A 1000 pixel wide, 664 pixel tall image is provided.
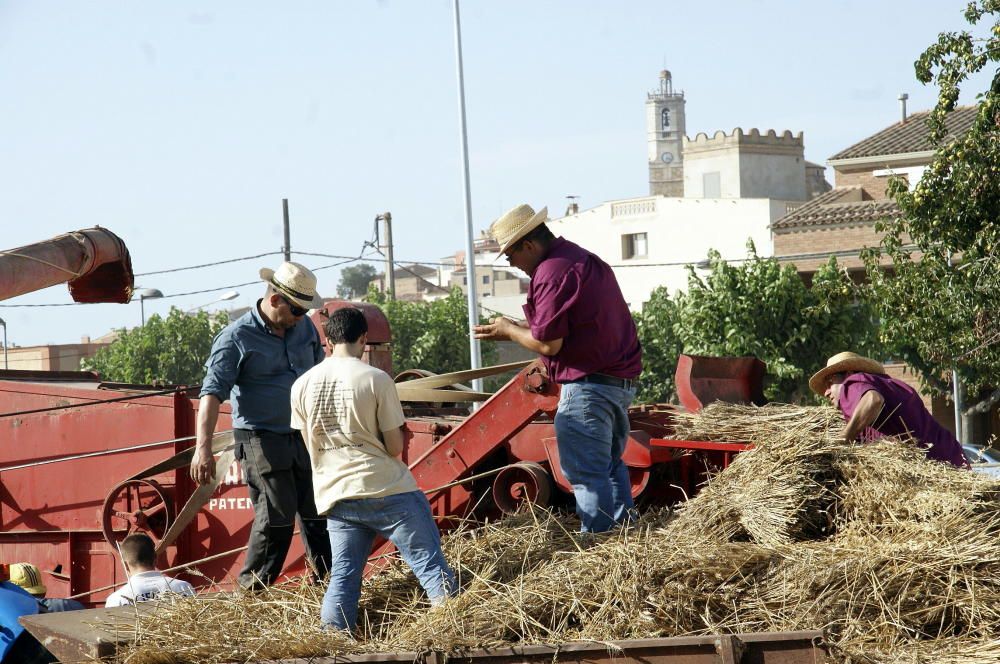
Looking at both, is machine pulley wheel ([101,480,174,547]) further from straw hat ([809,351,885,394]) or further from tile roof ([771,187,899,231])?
tile roof ([771,187,899,231])

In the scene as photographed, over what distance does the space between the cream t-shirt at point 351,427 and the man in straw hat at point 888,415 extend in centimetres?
231

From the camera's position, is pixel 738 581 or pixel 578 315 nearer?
pixel 738 581

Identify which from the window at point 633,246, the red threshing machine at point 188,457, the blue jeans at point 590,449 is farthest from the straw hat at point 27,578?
the window at point 633,246

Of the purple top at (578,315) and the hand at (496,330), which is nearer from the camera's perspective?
the purple top at (578,315)

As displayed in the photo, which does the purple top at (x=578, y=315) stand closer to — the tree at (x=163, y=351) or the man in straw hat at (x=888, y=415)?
the man in straw hat at (x=888, y=415)

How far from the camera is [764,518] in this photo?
5.48 m

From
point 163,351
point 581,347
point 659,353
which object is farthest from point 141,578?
point 163,351

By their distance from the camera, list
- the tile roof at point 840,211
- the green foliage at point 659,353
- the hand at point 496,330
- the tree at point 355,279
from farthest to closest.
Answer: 1. the tree at point 355,279
2. the tile roof at point 840,211
3. the green foliage at point 659,353
4. the hand at point 496,330

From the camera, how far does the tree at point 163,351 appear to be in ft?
151

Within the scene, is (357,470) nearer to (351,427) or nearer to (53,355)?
(351,427)

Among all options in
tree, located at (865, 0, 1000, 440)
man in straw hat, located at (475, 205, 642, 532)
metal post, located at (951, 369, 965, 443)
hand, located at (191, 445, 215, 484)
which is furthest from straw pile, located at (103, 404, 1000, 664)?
metal post, located at (951, 369, 965, 443)

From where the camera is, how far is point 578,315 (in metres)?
6.16

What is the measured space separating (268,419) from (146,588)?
3.40 feet

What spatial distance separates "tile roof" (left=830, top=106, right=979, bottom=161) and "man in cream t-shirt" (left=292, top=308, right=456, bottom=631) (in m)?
34.5
